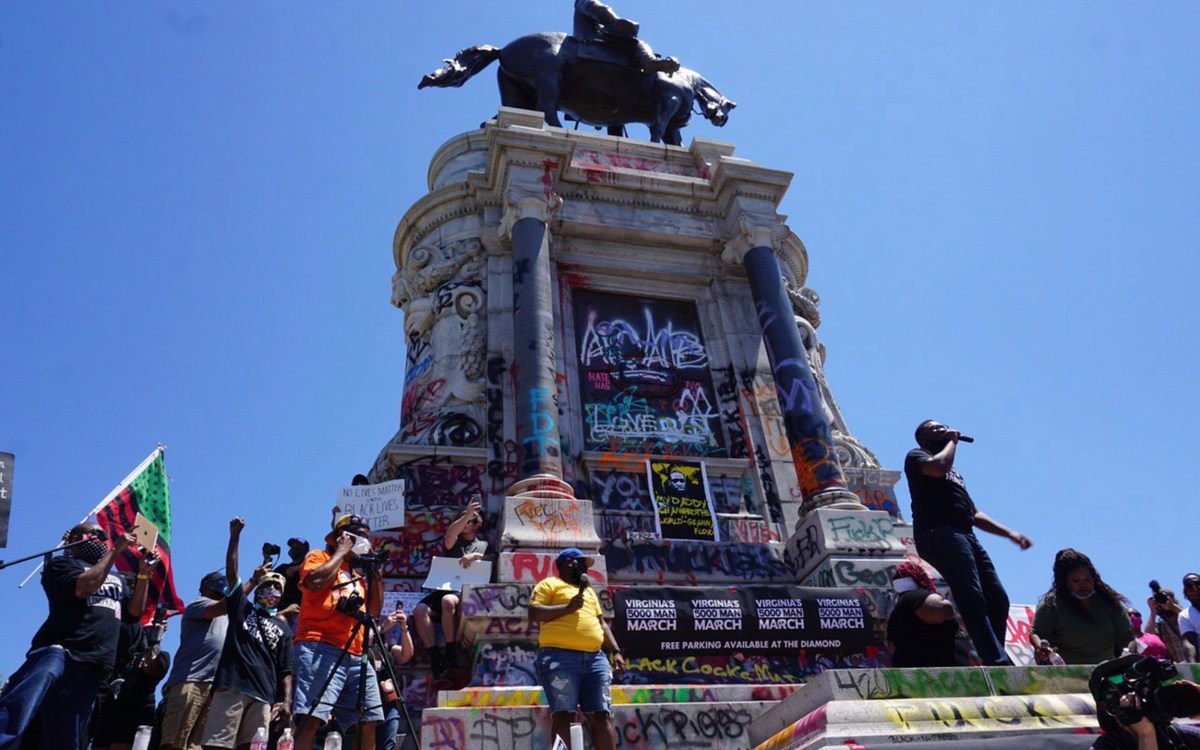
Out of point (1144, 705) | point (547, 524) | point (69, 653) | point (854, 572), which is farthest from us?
point (854, 572)

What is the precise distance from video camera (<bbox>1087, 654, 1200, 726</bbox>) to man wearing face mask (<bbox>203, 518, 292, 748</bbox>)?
5.21m

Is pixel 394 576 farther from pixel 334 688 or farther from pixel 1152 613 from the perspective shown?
pixel 1152 613

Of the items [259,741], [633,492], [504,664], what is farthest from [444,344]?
[259,741]

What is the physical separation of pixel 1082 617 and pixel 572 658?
4.03 m

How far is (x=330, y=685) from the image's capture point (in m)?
5.94

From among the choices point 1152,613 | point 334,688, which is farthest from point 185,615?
point 1152,613

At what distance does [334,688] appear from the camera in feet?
19.6

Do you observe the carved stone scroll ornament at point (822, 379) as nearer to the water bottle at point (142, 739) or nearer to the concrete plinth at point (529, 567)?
the concrete plinth at point (529, 567)

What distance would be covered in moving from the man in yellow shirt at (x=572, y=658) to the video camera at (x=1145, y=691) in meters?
3.18

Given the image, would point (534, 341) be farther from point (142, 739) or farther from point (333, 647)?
point (142, 739)

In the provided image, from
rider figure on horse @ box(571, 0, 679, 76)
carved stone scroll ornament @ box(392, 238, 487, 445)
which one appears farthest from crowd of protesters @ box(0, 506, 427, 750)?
rider figure on horse @ box(571, 0, 679, 76)

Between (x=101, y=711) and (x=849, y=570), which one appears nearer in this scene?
(x=101, y=711)

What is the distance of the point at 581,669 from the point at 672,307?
33.1 ft

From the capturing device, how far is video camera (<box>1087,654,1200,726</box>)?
3.63m
